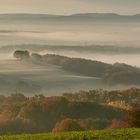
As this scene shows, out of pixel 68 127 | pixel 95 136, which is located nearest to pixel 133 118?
pixel 95 136

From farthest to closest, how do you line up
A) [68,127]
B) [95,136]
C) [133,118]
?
[68,127] → [133,118] → [95,136]

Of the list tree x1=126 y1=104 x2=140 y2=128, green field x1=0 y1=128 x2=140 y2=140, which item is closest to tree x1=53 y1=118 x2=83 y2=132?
tree x1=126 y1=104 x2=140 y2=128

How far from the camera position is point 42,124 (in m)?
173

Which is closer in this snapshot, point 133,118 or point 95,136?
point 95,136

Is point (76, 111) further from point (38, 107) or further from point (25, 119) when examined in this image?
point (25, 119)

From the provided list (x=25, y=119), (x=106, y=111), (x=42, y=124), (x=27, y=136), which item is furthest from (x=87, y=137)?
(x=106, y=111)

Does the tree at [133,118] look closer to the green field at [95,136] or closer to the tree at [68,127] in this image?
the green field at [95,136]

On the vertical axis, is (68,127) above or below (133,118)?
above

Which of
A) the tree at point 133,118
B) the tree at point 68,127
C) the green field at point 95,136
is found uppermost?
the tree at point 68,127

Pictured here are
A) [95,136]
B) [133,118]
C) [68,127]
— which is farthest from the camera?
[68,127]

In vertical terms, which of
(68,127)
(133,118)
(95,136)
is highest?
(68,127)

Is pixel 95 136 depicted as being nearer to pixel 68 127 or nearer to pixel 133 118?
pixel 133 118

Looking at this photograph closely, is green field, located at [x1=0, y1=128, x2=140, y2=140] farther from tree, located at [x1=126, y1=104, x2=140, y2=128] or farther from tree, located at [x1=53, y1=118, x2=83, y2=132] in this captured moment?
tree, located at [x1=53, y1=118, x2=83, y2=132]

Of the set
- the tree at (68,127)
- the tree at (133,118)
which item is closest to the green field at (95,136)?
the tree at (133,118)
